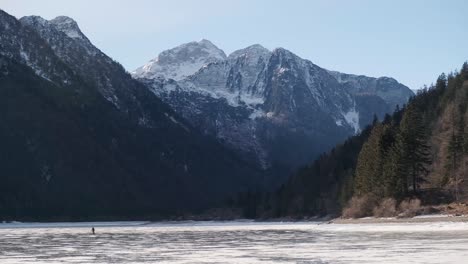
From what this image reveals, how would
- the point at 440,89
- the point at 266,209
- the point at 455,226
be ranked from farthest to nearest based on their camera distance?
1. the point at 266,209
2. the point at 440,89
3. the point at 455,226

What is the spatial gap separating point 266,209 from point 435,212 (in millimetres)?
106377

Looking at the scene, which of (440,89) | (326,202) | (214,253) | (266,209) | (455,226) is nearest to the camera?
(214,253)

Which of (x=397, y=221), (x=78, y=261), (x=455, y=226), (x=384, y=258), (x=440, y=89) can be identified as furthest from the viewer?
(x=440, y=89)

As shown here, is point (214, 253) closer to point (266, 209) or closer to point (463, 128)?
point (463, 128)

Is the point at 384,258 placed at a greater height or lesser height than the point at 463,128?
lesser

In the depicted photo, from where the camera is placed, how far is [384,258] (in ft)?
133

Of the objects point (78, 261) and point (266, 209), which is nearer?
point (78, 261)

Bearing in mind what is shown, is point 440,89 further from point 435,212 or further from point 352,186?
point 435,212

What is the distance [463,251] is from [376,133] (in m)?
80.3

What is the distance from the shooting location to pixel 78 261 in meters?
44.5

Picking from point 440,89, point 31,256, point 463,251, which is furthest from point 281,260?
point 440,89

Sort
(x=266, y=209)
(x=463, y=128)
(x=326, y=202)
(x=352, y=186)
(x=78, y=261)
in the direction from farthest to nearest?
(x=266, y=209), (x=326, y=202), (x=352, y=186), (x=463, y=128), (x=78, y=261)

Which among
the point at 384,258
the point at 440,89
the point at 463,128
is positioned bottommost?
the point at 384,258

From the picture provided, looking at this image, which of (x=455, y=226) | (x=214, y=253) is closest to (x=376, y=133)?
(x=455, y=226)
